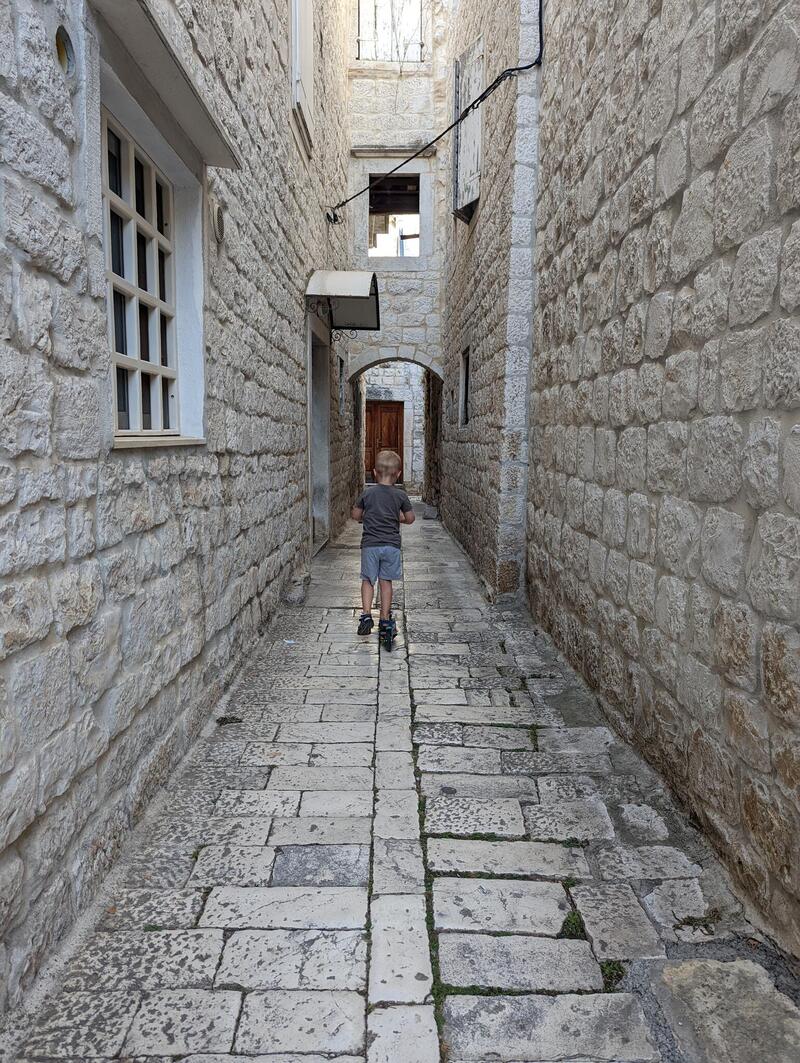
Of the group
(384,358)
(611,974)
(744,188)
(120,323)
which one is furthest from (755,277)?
(384,358)

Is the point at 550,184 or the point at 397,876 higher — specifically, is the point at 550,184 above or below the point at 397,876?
above

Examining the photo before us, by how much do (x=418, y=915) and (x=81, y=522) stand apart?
4.82 ft

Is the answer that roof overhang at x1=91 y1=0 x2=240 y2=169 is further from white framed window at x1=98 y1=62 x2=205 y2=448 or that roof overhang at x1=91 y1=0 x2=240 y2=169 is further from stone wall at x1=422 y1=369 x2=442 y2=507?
stone wall at x1=422 y1=369 x2=442 y2=507

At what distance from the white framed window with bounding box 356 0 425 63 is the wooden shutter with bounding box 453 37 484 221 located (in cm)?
282

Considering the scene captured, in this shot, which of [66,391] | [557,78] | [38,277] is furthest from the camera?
[557,78]

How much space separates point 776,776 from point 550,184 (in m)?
4.24

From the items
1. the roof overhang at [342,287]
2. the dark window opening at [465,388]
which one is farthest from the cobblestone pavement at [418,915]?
the dark window opening at [465,388]

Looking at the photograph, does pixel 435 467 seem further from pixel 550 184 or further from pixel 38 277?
pixel 38 277

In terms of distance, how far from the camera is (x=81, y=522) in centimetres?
201

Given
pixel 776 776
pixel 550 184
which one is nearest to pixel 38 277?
pixel 776 776

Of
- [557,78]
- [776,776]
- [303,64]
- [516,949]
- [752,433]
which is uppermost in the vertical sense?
[303,64]

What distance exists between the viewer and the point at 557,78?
474cm

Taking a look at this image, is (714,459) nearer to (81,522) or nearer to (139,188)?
(81,522)

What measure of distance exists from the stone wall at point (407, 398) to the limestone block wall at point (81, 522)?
49.7ft
